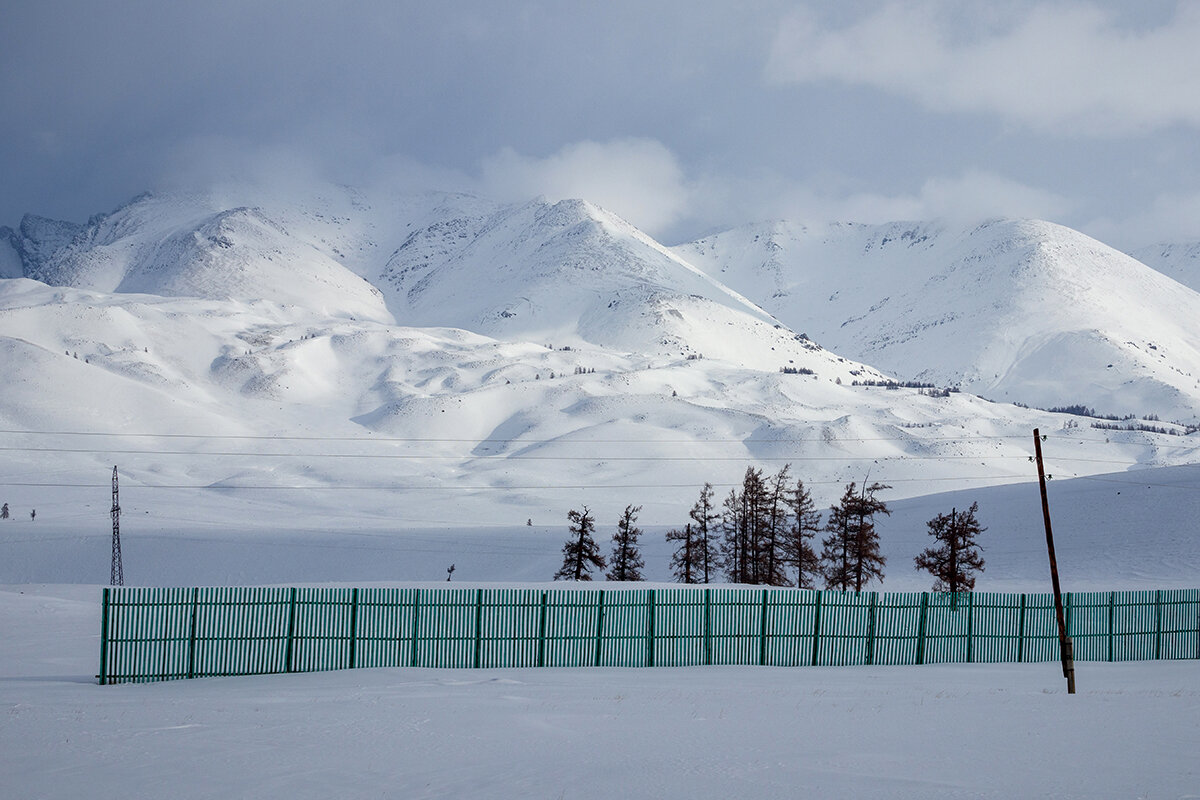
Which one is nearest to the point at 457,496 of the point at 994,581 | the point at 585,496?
the point at 585,496

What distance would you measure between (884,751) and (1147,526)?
69.7 meters

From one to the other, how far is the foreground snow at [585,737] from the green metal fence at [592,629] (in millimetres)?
1696

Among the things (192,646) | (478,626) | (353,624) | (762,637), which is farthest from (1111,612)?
(192,646)

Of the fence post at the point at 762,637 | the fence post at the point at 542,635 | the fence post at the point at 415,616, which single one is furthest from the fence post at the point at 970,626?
the fence post at the point at 415,616

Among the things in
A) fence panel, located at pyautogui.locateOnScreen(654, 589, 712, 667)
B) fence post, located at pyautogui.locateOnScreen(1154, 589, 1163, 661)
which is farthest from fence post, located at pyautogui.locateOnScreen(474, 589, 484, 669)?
fence post, located at pyautogui.locateOnScreen(1154, 589, 1163, 661)

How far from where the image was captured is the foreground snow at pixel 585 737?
1409 cm

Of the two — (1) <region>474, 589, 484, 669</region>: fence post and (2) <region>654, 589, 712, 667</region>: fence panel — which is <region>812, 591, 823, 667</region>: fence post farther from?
(1) <region>474, 589, 484, 669</region>: fence post

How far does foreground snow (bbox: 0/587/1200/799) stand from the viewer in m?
14.1

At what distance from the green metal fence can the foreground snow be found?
5.56 ft

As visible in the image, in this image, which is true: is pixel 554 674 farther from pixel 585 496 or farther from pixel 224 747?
pixel 585 496

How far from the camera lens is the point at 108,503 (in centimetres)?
13525

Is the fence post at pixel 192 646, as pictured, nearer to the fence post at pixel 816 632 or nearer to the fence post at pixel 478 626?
the fence post at pixel 478 626

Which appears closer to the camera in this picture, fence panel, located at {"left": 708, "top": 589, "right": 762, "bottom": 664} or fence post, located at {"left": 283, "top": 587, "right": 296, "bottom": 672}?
fence post, located at {"left": 283, "top": 587, "right": 296, "bottom": 672}

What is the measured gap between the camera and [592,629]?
31.5 meters
